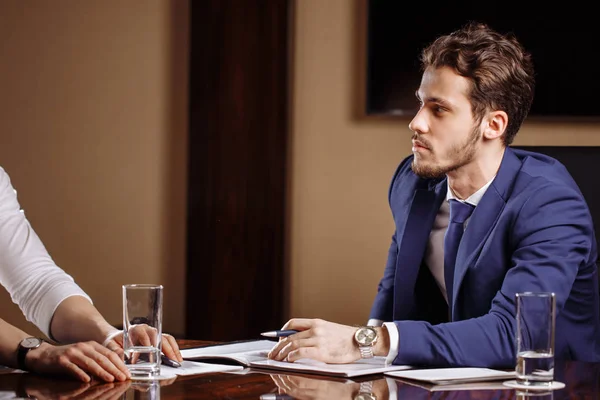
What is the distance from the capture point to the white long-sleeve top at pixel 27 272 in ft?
5.87

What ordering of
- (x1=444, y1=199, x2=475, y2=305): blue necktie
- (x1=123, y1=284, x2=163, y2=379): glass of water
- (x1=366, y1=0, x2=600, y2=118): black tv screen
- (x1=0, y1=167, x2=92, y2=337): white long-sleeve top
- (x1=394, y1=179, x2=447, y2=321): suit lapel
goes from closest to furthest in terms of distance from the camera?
(x1=123, y1=284, x2=163, y2=379): glass of water
(x1=0, y1=167, x2=92, y2=337): white long-sleeve top
(x1=444, y1=199, x2=475, y2=305): blue necktie
(x1=394, y1=179, x2=447, y2=321): suit lapel
(x1=366, y1=0, x2=600, y2=118): black tv screen

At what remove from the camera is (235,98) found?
150 inches

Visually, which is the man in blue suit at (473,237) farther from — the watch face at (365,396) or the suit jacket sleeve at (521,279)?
the watch face at (365,396)

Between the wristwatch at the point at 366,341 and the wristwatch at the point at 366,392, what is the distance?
183 mm

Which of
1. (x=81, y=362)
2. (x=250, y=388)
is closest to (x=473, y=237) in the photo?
(x=250, y=388)

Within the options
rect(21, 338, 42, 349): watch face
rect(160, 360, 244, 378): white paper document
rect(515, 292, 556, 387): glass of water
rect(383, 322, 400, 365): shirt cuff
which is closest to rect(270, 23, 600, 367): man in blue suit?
rect(383, 322, 400, 365): shirt cuff

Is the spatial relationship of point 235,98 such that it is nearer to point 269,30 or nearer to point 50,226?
point 269,30

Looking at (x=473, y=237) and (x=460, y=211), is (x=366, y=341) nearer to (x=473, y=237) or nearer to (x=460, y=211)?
(x=473, y=237)

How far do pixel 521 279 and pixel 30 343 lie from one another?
89 centimetres

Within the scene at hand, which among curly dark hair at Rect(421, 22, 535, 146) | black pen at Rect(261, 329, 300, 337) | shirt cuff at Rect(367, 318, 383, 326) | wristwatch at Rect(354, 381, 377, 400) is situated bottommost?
shirt cuff at Rect(367, 318, 383, 326)

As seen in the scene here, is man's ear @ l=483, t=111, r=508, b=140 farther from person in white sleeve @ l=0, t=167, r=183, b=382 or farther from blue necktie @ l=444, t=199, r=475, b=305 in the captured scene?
person in white sleeve @ l=0, t=167, r=183, b=382

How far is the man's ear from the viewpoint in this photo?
2.07 meters

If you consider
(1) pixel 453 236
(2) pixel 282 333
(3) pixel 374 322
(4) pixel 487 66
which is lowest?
(3) pixel 374 322

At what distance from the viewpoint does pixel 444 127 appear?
205 centimetres
